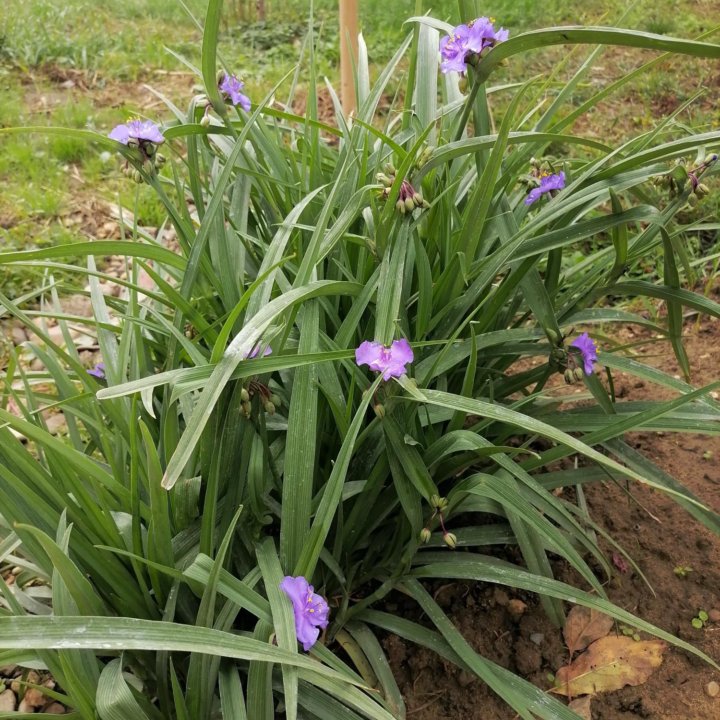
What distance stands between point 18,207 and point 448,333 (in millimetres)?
2078

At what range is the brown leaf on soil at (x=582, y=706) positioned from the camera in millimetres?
1148

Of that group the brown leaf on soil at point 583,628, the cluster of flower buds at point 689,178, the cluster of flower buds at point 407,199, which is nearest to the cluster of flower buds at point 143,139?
the cluster of flower buds at point 407,199

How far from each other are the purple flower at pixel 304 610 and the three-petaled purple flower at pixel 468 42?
0.76m

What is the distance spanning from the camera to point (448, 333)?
125 cm

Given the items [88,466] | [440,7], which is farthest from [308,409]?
[440,7]

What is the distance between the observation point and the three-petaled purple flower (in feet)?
3.19

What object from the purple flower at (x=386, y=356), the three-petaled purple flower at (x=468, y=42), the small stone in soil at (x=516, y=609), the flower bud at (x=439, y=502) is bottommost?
the small stone in soil at (x=516, y=609)

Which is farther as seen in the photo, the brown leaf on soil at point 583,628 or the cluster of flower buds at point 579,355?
the brown leaf on soil at point 583,628

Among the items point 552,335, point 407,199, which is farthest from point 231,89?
point 552,335

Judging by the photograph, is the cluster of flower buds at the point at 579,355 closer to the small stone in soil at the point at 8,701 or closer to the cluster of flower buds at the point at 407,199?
the cluster of flower buds at the point at 407,199

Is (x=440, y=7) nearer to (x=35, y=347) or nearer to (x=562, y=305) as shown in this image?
(x=562, y=305)

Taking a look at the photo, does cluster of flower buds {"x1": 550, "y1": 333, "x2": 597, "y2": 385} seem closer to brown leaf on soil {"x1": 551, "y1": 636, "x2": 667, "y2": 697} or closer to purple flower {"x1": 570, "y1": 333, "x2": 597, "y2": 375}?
purple flower {"x1": 570, "y1": 333, "x2": 597, "y2": 375}

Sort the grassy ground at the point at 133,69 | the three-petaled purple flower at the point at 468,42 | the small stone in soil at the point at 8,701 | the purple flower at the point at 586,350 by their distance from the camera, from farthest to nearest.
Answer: the grassy ground at the point at 133,69 → the small stone in soil at the point at 8,701 → the purple flower at the point at 586,350 → the three-petaled purple flower at the point at 468,42

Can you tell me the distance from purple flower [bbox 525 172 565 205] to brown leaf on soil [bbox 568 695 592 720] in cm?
89
